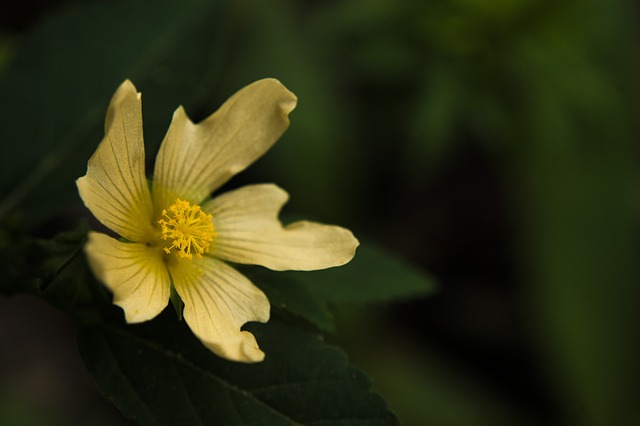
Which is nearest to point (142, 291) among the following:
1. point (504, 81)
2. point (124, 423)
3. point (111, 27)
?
point (111, 27)

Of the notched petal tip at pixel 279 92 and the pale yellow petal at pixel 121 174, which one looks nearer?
the pale yellow petal at pixel 121 174

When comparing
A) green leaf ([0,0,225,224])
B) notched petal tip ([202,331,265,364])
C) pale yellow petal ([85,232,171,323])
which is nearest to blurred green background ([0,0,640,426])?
green leaf ([0,0,225,224])

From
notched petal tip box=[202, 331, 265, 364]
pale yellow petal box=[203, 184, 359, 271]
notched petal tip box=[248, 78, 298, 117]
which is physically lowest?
notched petal tip box=[202, 331, 265, 364]

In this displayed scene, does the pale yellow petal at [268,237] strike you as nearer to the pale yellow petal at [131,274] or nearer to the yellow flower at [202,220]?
the yellow flower at [202,220]

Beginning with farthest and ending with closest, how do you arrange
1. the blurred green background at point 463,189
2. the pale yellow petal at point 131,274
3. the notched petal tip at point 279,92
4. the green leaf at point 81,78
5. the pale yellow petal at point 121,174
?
1. the blurred green background at point 463,189
2. the green leaf at point 81,78
3. the notched petal tip at point 279,92
4. the pale yellow petal at point 121,174
5. the pale yellow petal at point 131,274

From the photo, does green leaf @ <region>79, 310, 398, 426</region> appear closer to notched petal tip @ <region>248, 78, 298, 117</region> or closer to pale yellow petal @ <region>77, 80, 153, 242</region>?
pale yellow petal @ <region>77, 80, 153, 242</region>

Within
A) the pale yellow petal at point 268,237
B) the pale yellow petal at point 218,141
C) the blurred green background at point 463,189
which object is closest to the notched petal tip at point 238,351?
the pale yellow petal at point 268,237
